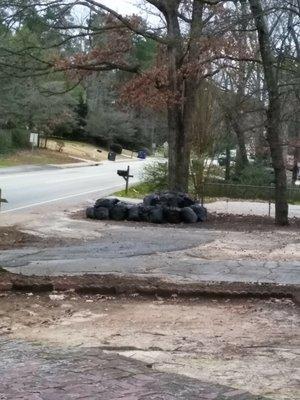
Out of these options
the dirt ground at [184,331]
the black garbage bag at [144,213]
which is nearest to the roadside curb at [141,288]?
the dirt ground at [184,331]

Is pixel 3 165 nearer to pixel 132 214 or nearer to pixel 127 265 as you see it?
pixel 132 214

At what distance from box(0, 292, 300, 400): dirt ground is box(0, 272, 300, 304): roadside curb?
0.17 meters

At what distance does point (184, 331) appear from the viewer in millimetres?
7031

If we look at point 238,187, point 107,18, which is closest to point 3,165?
point 238,187

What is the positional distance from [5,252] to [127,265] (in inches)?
102

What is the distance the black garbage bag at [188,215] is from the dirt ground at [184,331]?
12.0m

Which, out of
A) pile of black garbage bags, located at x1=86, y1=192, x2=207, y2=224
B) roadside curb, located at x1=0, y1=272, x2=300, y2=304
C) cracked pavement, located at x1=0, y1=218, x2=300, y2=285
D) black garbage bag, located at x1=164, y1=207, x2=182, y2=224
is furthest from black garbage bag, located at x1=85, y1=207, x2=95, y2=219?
roadside curb, located at x1=0, y1=272, x2=300, y2=304

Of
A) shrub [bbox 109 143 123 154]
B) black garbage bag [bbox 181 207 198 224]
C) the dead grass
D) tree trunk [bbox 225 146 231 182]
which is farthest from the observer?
shrub [bbox 109 143 123 154]

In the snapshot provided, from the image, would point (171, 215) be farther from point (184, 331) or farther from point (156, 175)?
point (156, 175)

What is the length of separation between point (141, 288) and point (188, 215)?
39.1ft

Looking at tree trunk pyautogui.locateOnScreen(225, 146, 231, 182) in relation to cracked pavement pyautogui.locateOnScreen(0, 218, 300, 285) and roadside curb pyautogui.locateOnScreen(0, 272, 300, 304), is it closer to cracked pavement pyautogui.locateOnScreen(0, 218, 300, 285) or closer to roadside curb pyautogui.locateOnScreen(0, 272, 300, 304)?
cracked pavement pyautogui.locateOnScreen(0, 218, 300, 285)

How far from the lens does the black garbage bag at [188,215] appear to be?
20688 mm

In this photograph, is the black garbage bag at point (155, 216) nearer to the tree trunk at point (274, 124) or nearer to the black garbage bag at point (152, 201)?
the black garbage bag at point (152, 201)

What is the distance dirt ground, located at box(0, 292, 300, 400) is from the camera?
18.4 feet
